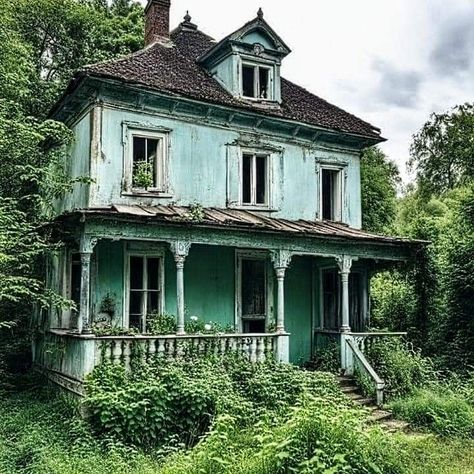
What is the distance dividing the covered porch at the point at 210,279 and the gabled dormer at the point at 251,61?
3720mm

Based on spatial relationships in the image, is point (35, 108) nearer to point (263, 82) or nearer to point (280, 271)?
point (263, 82)

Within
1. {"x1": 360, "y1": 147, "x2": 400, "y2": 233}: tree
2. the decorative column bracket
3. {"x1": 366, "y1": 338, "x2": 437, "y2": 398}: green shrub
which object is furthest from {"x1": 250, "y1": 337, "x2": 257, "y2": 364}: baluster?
{"x1": 360, "y1": 147, "x2": 400, "y2": 233}: tree

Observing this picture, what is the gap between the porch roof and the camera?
12.4m

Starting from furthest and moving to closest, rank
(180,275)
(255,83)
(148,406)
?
(255,83) < (180,275) < (148,406)

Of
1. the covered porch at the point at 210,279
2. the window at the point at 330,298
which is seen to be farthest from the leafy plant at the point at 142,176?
the window at the point at 330,298

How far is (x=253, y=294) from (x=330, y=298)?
2.71m

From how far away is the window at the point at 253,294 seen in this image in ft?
52.1

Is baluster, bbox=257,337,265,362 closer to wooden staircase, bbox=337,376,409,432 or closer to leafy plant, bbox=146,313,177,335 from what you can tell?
leafy plant, bbox=146,313,177,335

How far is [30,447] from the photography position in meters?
10.1

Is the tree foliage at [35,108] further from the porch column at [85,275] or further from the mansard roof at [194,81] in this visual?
the mansard roof at [194,81]

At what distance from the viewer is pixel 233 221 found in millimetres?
13672

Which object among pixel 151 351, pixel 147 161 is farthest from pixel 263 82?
pixel 151 351

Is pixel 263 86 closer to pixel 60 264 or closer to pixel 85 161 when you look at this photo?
pixel 85 161

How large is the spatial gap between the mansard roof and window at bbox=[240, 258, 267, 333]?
414 centimetres
